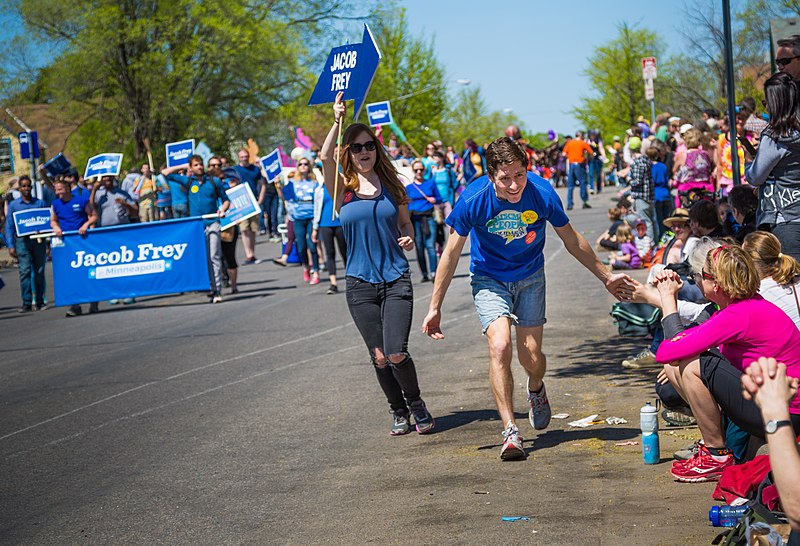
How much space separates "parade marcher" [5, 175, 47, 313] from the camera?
1905 cm

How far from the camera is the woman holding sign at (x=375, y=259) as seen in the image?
25.0ft

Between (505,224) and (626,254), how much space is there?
10.6 m

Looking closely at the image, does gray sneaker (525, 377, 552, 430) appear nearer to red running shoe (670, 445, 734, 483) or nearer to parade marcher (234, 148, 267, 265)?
red running shoe (670, 445, 734, 483)

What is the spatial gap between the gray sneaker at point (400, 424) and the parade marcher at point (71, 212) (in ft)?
37.6

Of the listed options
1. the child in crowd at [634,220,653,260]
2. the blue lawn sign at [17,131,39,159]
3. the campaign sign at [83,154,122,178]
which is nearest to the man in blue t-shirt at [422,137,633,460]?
the child in crowd at [634,220,653,260]

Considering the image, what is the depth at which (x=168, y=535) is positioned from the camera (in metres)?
5.73

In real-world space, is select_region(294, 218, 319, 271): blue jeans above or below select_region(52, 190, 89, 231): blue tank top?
below

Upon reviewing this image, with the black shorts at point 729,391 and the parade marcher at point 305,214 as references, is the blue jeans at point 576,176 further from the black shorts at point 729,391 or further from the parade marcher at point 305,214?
the black shorts at point 729,391

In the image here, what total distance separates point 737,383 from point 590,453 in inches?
58.3

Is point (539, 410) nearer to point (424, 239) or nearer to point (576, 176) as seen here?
point (424, 239)

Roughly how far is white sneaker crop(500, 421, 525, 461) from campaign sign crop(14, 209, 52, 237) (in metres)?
13.9

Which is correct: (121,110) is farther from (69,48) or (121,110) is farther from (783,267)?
(783,267)

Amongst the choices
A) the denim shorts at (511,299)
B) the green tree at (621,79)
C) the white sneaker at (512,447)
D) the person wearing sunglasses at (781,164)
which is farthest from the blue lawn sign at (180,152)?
the green tree at (621,79)

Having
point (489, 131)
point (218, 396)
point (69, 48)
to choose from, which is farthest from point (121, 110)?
point (489, 131)
